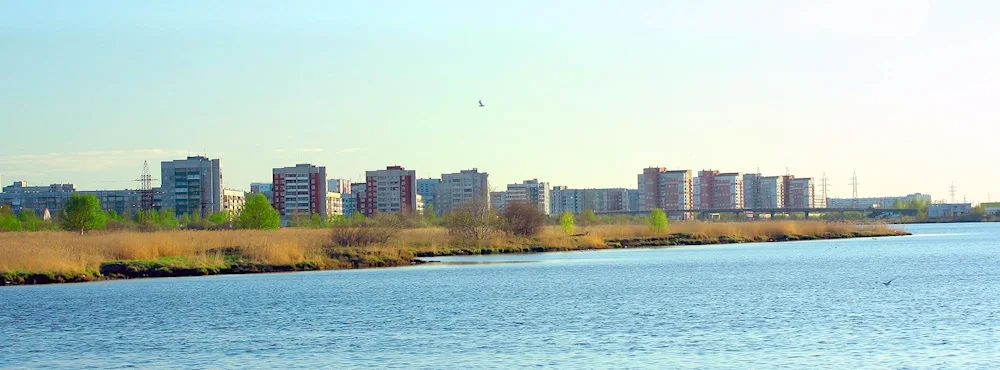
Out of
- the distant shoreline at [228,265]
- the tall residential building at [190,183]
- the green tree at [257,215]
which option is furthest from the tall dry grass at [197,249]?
the tall residential building at [190,183]

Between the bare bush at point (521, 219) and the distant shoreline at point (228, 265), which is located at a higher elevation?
the bare bush at point (521, 219)

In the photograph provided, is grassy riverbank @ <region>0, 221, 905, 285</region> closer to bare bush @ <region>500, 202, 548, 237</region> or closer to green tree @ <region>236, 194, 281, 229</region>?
bare bush @ <region>500, 202, 548, 237</region>

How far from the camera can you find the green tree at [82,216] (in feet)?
296

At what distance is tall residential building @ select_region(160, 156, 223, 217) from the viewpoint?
608 feet

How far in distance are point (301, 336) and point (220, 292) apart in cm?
1504

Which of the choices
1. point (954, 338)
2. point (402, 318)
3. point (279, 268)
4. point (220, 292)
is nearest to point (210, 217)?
point (279, 268)

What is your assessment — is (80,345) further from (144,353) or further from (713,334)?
(713,334)

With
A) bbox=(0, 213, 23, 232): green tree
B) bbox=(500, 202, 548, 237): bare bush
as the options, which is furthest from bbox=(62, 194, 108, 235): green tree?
bbox=(500, 202, 548, 237): bare bush

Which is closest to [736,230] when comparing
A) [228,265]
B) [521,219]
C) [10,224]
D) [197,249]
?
[521,219]

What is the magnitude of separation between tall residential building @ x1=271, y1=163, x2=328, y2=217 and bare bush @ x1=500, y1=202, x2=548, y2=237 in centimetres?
11139

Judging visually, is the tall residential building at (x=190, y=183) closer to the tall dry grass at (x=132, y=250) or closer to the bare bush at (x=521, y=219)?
the bare bush at (x=521, y=219)

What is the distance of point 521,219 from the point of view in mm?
87875

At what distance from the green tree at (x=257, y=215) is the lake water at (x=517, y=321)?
4286 cm

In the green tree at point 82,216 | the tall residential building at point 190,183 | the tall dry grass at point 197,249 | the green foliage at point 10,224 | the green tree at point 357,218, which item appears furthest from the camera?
the tall residential building at point 190,183
